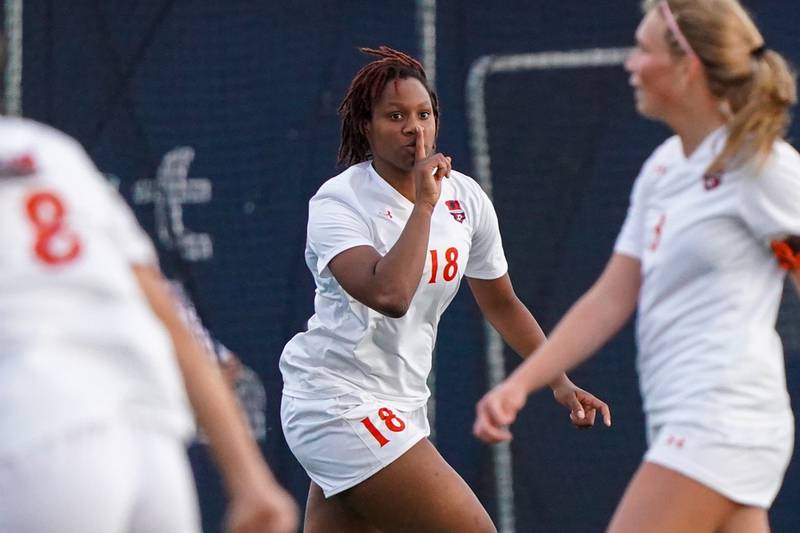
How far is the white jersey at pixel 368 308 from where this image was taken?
4.78 meters

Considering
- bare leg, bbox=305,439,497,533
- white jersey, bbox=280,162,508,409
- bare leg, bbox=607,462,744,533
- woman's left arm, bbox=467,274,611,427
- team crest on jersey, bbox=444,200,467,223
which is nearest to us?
bare leg, bbox=607,462,744,533

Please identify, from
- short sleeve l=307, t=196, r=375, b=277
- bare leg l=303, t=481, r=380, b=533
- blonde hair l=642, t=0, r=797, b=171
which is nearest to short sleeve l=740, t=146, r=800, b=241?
blonde hair l=642, t=0, r=797, b=171

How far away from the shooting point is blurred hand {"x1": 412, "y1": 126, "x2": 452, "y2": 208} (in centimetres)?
464

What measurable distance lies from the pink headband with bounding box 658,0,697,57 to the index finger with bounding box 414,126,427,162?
4.03 ft

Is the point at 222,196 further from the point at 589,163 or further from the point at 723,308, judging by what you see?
the point at 723,308

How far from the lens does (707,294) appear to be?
11.7ft

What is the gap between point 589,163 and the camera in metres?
6.91

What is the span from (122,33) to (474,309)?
202 centimetres

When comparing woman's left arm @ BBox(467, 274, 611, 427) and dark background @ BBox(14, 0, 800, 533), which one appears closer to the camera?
woman's left arm @ BBox(467, 274, 611, 427)

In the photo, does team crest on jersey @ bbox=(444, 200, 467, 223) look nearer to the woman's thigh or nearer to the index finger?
the index finger

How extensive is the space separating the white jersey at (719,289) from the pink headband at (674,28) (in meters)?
0.21

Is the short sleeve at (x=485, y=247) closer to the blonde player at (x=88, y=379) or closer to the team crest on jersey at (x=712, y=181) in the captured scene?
the team crest on jersey at (x=712, y=181)

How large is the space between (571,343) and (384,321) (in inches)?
46.7

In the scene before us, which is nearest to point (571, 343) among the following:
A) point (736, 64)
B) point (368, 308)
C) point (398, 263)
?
point (736, 64)
